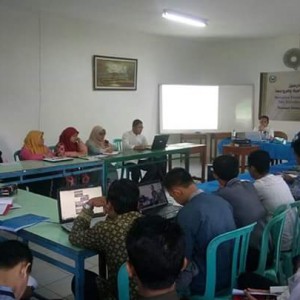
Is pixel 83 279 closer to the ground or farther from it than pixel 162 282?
closer to the ground

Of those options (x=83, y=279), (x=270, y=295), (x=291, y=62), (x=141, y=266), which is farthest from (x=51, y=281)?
(x=291, y=62)

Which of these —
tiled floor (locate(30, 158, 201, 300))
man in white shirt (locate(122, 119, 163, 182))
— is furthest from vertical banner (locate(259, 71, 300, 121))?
tiled floor (locate(30, 158, 201, 300))

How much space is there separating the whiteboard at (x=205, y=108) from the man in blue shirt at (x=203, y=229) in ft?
19.5

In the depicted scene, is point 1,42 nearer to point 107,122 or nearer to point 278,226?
point 107,122

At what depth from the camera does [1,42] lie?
534 centimetres

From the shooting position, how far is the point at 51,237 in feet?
6.80

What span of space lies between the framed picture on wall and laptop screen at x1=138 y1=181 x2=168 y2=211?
13.6 ft

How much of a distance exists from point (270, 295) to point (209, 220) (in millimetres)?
425

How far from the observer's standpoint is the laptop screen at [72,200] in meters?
2.31

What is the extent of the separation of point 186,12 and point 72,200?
3.97 m

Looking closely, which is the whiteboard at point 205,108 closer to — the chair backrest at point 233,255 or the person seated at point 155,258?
the chair backrest at point 233,255

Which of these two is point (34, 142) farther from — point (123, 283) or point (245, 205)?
point (123, 283)

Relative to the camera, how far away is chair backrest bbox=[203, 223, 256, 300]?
1.82 m

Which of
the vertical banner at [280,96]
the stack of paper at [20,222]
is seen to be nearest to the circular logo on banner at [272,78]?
the vertical banner at [280,96]
